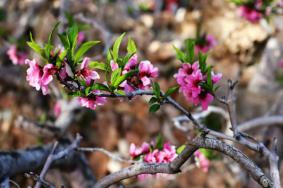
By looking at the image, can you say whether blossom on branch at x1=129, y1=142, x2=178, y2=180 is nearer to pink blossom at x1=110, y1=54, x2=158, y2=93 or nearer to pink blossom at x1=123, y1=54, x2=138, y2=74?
pink blossom at x1=110, y1=54, x2=158, y2=93

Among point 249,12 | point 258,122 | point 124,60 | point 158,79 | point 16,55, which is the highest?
point 158,79

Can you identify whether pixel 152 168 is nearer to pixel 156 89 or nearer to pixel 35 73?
pixel 156 89

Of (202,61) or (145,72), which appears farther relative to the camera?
(202,61)

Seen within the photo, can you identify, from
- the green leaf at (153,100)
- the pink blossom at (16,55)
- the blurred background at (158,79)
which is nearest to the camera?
the green leaf at (153,100)

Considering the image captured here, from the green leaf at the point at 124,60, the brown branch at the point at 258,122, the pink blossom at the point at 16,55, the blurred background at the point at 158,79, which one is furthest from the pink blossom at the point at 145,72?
the blurred background at the point at 158,79

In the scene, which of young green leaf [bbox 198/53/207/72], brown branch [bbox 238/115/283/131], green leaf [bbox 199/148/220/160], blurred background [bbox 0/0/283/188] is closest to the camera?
young green leaf [bbox 198/53/207/72]

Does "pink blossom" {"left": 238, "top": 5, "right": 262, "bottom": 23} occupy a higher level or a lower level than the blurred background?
lower

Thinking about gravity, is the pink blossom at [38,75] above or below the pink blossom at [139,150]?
below

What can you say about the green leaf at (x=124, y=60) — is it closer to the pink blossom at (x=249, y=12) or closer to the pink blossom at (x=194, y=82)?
the pink blossom at (x=194, y=82)

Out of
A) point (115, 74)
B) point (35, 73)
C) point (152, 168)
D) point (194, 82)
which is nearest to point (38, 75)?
point (35, 73)

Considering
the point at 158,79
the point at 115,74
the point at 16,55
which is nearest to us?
the point at 115,74

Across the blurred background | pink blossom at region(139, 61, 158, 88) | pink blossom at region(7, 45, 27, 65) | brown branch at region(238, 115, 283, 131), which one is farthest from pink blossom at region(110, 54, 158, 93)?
the blurred background

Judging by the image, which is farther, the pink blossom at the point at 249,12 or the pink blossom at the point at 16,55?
the pink blossom at the point at 16,55
